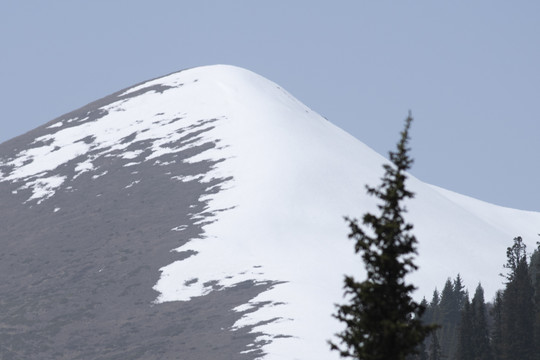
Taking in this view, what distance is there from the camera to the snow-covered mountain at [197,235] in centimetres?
12056

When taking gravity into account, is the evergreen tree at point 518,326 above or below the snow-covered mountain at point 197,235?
below

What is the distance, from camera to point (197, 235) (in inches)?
5778

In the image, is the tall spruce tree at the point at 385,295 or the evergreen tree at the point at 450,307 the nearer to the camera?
the tall spruce tree at the point at 385,295

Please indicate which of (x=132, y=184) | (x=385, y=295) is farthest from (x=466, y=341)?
(x=132, y=184)

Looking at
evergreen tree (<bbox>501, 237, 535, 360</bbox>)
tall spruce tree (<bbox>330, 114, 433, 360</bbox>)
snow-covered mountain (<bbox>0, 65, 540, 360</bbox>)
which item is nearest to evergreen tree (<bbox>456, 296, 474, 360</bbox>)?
evergreen tree (<bbox>501, 237, 535, 360</bbox>)

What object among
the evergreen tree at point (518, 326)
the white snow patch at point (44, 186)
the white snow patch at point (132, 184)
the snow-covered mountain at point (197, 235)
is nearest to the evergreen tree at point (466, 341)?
the evergreen tree at point (518, 326)

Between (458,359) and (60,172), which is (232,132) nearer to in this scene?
(60,172)

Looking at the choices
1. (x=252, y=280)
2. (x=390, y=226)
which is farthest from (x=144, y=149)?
(x=390, y=226)

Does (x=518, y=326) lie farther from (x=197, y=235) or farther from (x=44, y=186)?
(x=44, y=186)

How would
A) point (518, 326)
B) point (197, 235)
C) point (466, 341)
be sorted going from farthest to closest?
point (197, 235), point (466, 341), point (518, 326)

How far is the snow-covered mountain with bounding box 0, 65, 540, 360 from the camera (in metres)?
121

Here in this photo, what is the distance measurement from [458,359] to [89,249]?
82.8 metres

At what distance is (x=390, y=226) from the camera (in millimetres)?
20109

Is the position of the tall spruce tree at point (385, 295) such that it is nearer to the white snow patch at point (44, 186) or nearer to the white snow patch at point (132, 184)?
the white snow patch at point (132, 184)
